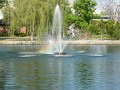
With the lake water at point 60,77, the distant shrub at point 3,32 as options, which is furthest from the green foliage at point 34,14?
the lake water at point 60,77

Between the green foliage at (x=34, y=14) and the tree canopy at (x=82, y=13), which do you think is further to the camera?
the tree canopy at (x=82, y=13)

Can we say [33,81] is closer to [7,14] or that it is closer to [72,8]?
[7,14]

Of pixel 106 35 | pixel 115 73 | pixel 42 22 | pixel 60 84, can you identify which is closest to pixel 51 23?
pixel 42 22

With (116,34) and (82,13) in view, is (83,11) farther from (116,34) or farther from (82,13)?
(116,34)

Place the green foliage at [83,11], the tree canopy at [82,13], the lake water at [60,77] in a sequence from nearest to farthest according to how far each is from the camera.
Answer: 1. the lake water at [60,77]
2. the tree canopy at [82,13]
3. the green foliage at [83,11]

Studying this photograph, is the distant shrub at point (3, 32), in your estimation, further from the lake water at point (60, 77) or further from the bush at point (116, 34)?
the lake water at point (60, 77)

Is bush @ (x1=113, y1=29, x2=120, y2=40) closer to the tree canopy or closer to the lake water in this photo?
the tree canopy

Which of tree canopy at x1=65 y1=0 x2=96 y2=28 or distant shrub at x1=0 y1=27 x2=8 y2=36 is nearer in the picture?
tree canopy at x1=65 y1=0 x2=96 y2=28

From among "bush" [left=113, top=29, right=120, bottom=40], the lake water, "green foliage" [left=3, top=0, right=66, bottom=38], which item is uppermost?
"green foliage" [left=3, top=0, right=66, bottom=38]

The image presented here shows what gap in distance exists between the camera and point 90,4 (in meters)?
66.6

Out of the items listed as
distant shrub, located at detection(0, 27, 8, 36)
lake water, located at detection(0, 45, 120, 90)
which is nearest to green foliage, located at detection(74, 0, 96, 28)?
distant shrub, located at detection(0, 27, 8, 36)

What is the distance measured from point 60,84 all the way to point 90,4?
50531mm

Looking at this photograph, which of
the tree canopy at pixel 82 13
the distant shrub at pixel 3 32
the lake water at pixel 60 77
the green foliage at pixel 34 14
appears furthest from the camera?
the distant shrub at pixel 3 32

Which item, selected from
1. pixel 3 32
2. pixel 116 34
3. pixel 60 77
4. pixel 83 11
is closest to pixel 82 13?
pixel 83 11
